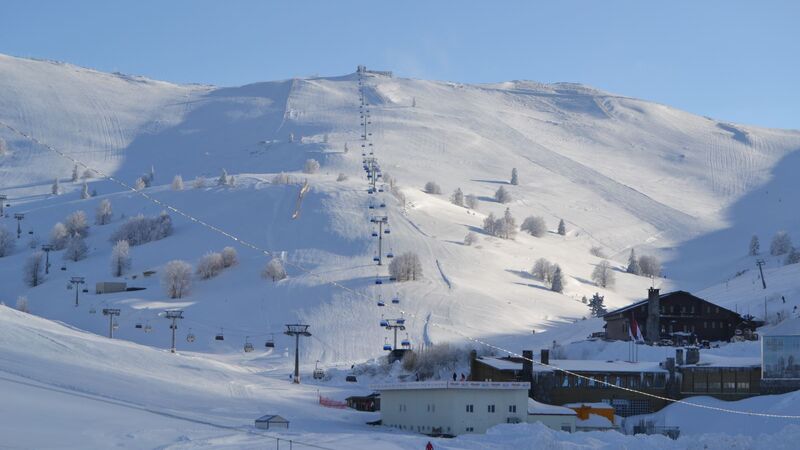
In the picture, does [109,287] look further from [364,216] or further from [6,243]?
[364,216]

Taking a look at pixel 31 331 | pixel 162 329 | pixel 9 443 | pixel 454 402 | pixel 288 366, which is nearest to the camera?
pixel 9 443

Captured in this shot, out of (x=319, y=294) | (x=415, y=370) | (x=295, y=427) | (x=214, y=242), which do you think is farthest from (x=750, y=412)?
(x=214, y=242)

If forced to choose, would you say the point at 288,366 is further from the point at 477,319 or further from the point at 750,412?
the point at 750,412

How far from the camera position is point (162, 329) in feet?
272

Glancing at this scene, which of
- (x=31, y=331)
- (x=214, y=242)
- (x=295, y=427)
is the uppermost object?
(x=214, y=242)

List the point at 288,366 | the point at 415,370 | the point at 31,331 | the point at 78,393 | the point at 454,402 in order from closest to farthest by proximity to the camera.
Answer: the point at 78,393 < the point at 454,402 < the point at 31,331 < the point at 415,370 < the point at 288,366

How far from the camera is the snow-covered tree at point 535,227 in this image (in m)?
134

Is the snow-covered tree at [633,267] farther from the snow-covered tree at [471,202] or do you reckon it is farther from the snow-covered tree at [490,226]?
the snow-covered tree at [471,202]

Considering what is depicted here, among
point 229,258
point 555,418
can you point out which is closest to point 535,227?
point 229,258

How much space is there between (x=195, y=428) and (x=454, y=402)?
1251 cm

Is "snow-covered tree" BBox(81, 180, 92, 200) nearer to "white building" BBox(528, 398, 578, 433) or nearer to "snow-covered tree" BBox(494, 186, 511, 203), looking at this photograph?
"snow-covered tree" BBox(494, 186, 511, 203)

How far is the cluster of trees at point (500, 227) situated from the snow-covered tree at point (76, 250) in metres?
41.1

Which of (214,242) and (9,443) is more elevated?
(214,242)

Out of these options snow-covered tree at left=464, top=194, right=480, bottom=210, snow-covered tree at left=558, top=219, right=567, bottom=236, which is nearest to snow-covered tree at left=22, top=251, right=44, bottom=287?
snow-covered tree at left=464, top=194, right=480, bottom=210
